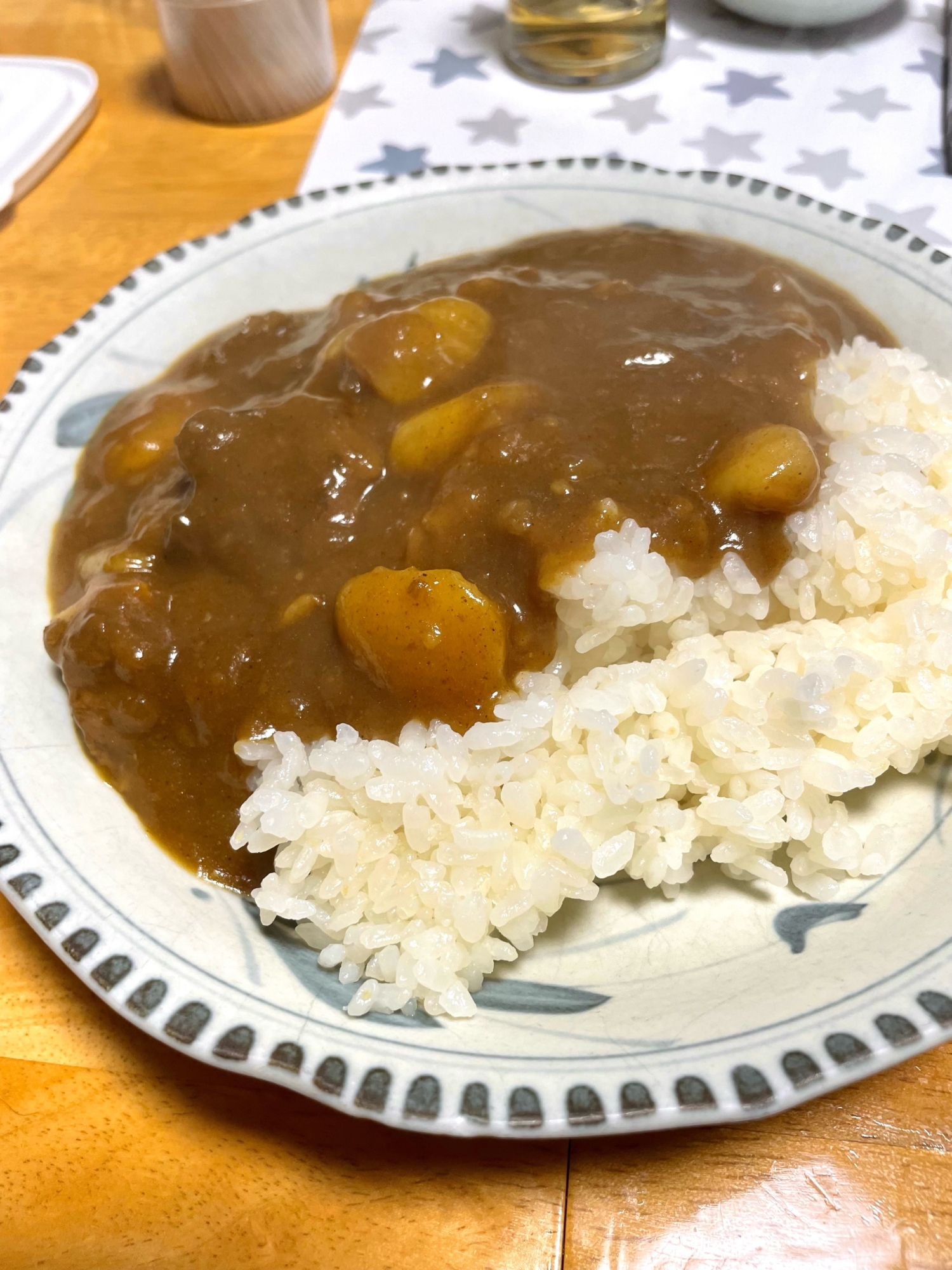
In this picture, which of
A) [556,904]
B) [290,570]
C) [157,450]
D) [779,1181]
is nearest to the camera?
[779,1181]

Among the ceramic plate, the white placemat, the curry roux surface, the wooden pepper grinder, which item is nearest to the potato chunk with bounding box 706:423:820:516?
the curry roux surface

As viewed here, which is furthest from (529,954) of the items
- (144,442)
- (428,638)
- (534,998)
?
(144,442)

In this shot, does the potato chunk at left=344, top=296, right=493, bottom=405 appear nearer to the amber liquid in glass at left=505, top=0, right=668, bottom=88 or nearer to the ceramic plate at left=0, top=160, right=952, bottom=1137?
the ceramic plate at left=0, top=160, right=952, bottom=1137

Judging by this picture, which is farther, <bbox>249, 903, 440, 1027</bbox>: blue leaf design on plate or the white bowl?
the white bowl

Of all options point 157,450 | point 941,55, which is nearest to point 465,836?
point 157,450

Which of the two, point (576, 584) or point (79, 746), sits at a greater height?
point (576, 584)

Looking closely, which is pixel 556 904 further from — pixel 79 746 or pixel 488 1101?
pixel 79 746

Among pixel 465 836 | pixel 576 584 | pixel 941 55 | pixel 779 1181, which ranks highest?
pixel 941 55

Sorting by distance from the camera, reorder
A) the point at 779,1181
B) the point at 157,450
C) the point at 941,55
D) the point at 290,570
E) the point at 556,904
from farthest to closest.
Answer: the point at 941,55
the point at 157,450
the point at 290,570
the point at 556,904
the point at 779,1181

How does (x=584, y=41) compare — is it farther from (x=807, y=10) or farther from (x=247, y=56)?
(x=247, y=56)
